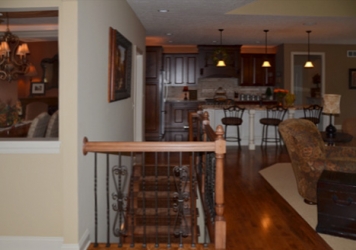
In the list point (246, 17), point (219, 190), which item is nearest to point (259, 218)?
point (219, 190)

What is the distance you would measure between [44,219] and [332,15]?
593 centimetres

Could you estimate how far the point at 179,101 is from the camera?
37.3 ft

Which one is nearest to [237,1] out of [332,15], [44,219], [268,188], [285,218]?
[332,15]

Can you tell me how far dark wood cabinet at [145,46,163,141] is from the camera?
10156 millimetres

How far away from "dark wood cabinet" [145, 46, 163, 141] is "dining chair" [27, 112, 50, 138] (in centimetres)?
577

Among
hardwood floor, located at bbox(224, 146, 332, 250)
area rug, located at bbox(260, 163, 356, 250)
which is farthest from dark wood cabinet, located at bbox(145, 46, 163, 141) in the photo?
area rug, located at bbox(260, 163, 356, 250)

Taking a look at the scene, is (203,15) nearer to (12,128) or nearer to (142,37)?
(142,37)

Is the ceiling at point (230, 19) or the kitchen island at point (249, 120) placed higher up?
the ceiling at point (230, 19)

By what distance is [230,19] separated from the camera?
7336 millimetres

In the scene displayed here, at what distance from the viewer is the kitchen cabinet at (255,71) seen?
1187 centimetres

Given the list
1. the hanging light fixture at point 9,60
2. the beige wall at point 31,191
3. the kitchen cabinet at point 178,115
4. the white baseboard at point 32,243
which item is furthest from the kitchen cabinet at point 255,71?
the white baseboard at point 32,243

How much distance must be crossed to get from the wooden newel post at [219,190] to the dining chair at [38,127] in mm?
2018

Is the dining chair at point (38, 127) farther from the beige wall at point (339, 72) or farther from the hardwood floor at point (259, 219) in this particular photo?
the beige wall at point (339, 72)

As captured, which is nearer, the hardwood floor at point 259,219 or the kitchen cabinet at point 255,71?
the hardwood floor at point 259,219
